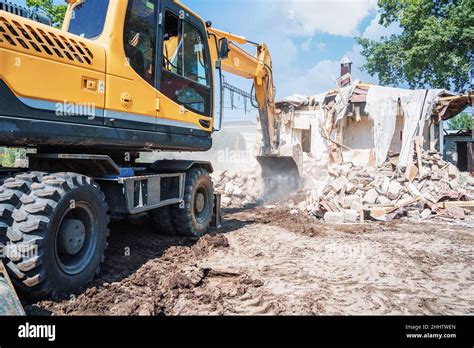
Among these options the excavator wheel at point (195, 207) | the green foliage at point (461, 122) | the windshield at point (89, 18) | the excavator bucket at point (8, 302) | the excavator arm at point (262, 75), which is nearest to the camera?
the excavator bucket at point (8, 302)

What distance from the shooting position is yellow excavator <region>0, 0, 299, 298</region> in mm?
3336

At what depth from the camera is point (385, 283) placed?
4.45m

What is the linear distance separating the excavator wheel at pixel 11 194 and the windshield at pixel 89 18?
2.04 m

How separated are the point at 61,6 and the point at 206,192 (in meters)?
7.13

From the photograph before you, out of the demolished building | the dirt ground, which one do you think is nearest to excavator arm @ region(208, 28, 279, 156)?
the dirt ground

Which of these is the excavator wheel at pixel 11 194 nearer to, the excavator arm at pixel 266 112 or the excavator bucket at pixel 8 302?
the excavator bucket at pixel 8 302

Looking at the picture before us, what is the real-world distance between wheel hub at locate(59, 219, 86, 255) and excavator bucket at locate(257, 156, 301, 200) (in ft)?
26.1

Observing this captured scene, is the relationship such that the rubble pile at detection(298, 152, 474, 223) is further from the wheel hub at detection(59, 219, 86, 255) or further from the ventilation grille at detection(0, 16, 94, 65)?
the ventilation grille at detection(0, 16, 94, 65)

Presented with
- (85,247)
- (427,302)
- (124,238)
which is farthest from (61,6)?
(427,302)

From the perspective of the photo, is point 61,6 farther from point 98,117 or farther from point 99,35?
point 98,117

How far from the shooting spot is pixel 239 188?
41.7 feet

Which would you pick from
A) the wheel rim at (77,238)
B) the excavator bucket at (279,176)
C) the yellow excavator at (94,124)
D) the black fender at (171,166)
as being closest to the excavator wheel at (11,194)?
the yellow excavator at (94,124)

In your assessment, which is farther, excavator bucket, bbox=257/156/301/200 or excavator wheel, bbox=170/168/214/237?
excavator bucket, bbox=257/156/301/200

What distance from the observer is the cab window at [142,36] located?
464cm
